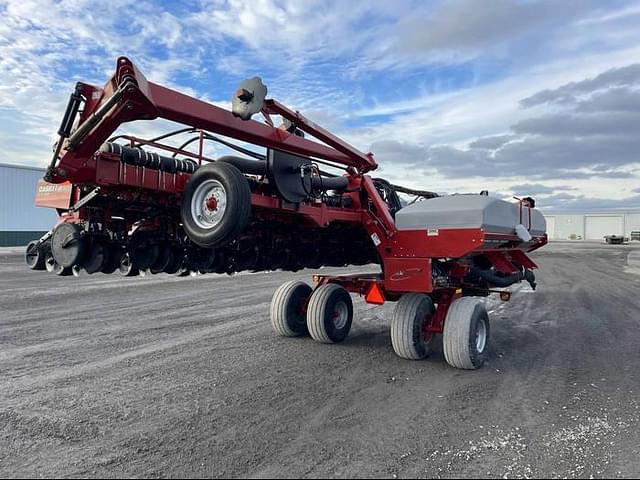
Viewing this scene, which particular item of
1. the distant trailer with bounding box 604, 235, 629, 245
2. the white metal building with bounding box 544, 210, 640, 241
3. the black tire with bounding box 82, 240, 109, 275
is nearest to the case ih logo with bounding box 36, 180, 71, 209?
the black tire with bounding box 82, 240, 109, 275

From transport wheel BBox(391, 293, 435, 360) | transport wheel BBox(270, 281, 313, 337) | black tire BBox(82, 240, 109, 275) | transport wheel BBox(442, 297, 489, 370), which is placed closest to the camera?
black tire BBox(82, 240, 109, 275)

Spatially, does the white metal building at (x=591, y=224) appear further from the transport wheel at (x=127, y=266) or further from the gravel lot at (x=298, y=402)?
the transport wheel at (x=127, y=266)

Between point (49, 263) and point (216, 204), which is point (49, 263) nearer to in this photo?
point (49, 263)

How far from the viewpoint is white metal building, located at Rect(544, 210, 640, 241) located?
73.2 metres

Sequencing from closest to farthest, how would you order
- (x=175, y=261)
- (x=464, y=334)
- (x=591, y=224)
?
(x=175, y=261), (x=464, y=334), (x=591, y=224)

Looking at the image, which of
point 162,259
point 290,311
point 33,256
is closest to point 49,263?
point 33,256

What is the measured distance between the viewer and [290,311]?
7.55 m

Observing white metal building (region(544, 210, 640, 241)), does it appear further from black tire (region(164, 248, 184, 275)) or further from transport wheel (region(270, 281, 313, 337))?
black tire (region(164, 248, 184, 275))

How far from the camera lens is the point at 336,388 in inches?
206

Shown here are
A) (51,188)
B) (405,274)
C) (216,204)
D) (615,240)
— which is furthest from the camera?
(615,240)

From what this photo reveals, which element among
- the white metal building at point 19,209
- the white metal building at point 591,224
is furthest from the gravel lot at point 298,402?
the white metal building at point 591,224

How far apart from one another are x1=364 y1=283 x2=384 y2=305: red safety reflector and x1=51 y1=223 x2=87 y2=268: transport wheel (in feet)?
12.2

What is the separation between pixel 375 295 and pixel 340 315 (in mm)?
886

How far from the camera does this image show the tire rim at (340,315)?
7367 millimetres
